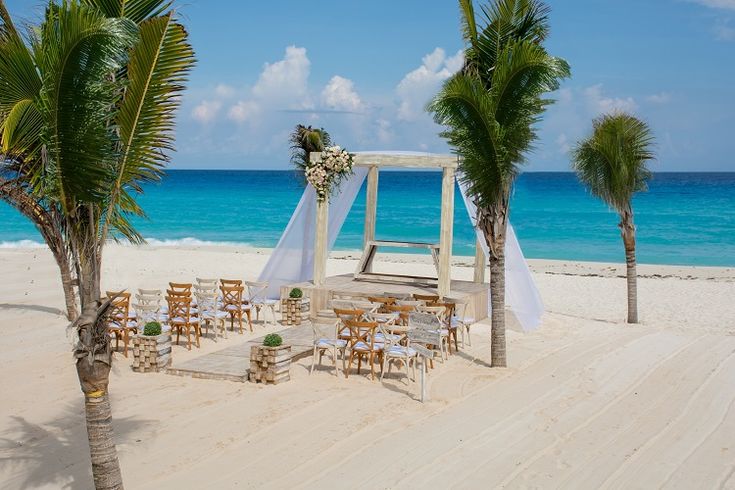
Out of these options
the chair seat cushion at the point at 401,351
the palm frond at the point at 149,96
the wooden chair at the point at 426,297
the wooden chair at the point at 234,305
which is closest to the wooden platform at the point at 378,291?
the wooden chair at the point at 426,297

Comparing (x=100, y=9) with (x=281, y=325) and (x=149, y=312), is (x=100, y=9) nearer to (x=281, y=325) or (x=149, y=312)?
(x=149, y=312)

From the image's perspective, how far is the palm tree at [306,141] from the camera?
13.2 meters

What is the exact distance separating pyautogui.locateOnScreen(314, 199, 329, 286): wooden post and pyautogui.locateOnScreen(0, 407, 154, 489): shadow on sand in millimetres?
5725

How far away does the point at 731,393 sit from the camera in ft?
28.5

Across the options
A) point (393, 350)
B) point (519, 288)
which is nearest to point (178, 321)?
point (393, 350)

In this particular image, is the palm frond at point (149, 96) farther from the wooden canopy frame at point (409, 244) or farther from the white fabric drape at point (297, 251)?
the white fabric drape at point (297, 251)

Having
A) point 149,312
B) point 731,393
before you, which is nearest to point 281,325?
point 149,312

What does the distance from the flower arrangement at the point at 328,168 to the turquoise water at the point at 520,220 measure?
22.2 meters

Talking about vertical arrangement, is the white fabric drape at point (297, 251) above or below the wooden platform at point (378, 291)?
above

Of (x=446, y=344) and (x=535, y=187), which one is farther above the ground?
(x=535, y=187)

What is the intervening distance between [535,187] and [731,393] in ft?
233

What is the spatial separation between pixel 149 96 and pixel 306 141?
825cm

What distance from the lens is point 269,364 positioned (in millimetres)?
8578

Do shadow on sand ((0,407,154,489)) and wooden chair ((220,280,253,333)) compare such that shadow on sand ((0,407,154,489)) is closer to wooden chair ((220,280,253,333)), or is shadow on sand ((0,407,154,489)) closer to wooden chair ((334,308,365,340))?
wooden chair ((334,308,365,340))
